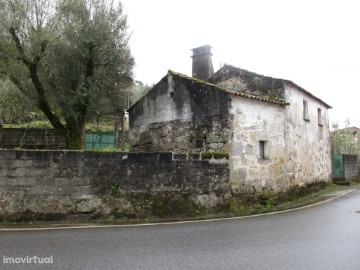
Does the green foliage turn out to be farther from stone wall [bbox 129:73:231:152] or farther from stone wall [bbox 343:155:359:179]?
stone wall [bbox 129:73:231:152]

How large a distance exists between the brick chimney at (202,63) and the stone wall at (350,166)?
1222 cm

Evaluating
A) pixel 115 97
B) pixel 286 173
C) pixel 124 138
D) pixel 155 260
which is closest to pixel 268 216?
pixel 286 173

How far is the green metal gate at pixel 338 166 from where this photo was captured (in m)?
24.1

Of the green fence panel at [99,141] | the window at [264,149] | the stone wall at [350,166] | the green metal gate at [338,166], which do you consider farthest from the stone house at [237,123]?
the green fence panel at [99,141]

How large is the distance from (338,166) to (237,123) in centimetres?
1455

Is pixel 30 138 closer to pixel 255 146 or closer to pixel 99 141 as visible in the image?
pixel 99 141

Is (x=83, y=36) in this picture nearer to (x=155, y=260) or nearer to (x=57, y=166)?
(x=57, y=166)

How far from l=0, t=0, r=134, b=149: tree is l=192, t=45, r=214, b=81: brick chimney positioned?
19.7ft

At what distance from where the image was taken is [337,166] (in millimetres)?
24297

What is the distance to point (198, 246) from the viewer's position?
21.9ft

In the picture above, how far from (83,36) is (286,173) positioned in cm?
1021

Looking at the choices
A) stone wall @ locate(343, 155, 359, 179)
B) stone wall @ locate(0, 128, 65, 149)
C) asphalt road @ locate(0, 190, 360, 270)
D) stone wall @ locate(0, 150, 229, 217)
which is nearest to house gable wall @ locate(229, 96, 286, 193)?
stone wall @ locate(0, 150, 229, 217)

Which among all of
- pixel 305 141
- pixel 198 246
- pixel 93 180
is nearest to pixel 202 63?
pixel 305 141

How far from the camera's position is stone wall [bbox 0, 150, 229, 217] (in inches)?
362
